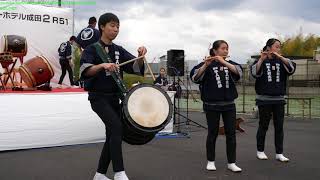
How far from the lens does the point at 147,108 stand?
4887 millimetres

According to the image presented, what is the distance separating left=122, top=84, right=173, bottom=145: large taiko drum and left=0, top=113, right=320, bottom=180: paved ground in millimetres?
950

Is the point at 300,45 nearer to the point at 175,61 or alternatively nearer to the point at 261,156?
the point at 175,61

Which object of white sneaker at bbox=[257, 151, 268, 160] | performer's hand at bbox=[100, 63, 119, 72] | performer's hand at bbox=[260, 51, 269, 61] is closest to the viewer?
performer's hand at bbox=[100, 63, 119, 72]

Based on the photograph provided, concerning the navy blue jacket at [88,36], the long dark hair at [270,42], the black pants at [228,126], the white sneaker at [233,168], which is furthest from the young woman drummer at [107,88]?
the navy blue jacket at [88,36]

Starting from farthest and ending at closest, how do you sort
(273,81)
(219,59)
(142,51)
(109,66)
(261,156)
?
(261,156), (273,81), (219,59), (142,51), (109,66)

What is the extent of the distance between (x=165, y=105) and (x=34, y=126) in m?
3.68

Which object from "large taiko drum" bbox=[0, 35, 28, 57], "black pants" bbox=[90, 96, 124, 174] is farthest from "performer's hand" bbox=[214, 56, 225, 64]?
"large taiko drum" bbox=[0, 35, 28, 57]

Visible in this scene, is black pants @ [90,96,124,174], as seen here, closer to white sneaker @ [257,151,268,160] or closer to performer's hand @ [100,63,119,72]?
performer's hand @ [100,63,119,72]

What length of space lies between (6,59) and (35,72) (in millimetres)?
948

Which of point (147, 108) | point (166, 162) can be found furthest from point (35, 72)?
point (147, 108)

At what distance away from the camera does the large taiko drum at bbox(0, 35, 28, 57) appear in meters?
10.7

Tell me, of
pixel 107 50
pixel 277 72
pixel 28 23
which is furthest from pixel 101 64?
pixel 28 23

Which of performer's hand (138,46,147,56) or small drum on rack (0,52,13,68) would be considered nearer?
performer's hand (138,46,147,56)

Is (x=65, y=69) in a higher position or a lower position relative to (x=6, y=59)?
lower
